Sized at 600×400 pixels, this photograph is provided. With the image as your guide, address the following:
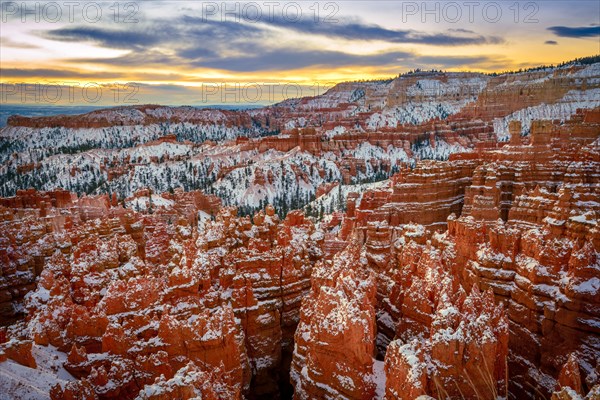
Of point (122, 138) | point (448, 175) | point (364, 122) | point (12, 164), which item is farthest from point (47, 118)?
point (448, 175)

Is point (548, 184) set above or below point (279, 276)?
above

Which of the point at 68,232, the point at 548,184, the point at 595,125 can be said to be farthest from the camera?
the point at 595,125

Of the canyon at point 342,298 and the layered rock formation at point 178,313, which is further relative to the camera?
the layered rock formation at point 178,313

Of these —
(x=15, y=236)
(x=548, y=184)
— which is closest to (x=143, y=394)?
(x=15, y=236)

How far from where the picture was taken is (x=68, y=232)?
28.2m

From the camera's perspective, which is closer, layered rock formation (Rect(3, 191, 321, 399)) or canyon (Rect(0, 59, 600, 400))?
canyon (Rect(0, 59, 600, 400))

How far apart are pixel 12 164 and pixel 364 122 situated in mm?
107756

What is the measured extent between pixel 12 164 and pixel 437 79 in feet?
519

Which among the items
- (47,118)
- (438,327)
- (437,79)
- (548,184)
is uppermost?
(437,79)

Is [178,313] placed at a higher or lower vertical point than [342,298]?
lower

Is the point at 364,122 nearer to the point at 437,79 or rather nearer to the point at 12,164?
the point at 437,79

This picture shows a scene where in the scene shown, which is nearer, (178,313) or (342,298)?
(342,298)

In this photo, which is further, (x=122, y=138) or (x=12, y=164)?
(x=122, y=138)

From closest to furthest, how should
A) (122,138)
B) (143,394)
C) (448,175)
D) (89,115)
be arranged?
(143,394), (448,175), (122,138), (89,115)
